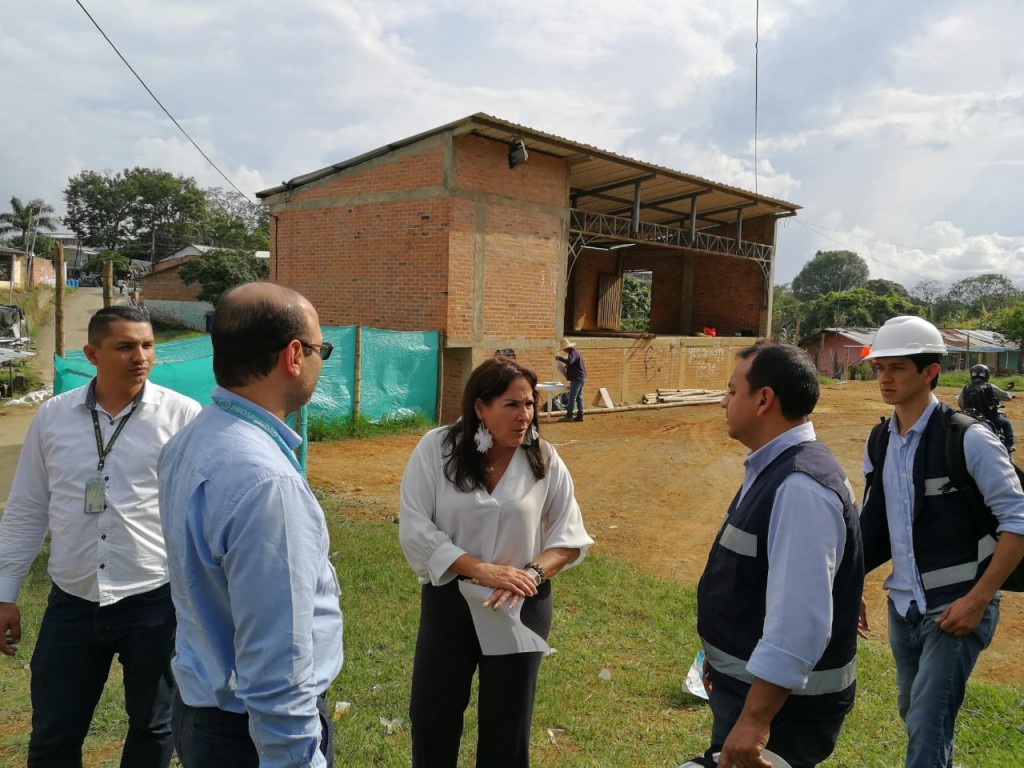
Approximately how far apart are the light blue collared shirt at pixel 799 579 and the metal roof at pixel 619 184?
38.7 feet

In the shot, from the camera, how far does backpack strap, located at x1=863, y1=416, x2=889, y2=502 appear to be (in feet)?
8.86

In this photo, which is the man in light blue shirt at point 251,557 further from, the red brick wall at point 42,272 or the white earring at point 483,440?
the red brick wall at point 42,272

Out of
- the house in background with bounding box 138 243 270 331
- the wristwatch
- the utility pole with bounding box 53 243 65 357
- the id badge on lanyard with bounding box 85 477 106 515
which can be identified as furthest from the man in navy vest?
the house in background with bounding box 138 243 270 331

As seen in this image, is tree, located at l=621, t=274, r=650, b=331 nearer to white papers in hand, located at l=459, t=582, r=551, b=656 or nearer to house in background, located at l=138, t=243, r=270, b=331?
house in background, located at l=138, t=243, r=270, b=331

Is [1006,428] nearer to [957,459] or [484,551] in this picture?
[957,459]

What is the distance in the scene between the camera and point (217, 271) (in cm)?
3266

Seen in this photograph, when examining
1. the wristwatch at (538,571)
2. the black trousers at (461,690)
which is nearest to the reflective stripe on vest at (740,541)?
the wristwatch at (538,571)

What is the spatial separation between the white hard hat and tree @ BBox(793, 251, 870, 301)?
84.9 metres

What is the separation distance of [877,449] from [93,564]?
2.99 meters

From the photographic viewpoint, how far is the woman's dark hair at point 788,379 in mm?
1927

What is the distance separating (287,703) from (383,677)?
2.53 metres

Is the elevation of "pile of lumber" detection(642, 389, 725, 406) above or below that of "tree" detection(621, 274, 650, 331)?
below

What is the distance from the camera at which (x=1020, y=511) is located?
2307 mm

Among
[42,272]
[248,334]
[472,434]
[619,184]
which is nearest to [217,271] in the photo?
[42,272]
